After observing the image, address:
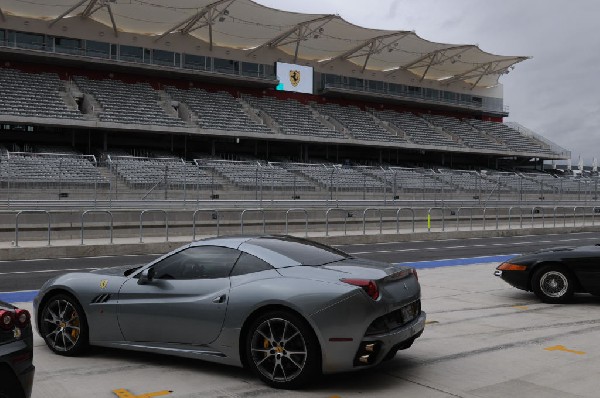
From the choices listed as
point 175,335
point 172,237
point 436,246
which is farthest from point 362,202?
point 175,335

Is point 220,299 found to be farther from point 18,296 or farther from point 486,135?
point 486,135

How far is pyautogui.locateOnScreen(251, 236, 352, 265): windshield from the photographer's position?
6.09 m

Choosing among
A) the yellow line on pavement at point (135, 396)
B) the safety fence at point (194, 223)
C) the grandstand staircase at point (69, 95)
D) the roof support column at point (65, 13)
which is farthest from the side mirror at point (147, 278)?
the roof support column at point (65, 13)

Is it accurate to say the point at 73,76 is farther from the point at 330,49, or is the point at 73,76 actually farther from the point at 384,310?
the point at 384,310

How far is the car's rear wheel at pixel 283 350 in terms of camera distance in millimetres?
5301

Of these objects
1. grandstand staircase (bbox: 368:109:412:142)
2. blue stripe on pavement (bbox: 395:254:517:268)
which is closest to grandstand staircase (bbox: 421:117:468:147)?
grandstand staircase (bbox: 368:109:412:142)

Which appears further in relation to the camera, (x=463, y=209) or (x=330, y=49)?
(x=330, y=49)

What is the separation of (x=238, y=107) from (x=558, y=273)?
37445mm

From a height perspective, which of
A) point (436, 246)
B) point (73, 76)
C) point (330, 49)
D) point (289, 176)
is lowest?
point (436, 246)

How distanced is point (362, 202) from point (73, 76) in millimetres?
22589

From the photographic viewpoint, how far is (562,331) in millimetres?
7789

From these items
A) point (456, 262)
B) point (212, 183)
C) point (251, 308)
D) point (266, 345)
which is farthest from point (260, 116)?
point (266, 345)

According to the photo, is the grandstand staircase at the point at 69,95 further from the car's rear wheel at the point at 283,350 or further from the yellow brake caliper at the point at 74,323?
the car's rear wheel at the point at 283,350

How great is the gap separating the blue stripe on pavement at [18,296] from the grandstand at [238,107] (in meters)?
12.7
